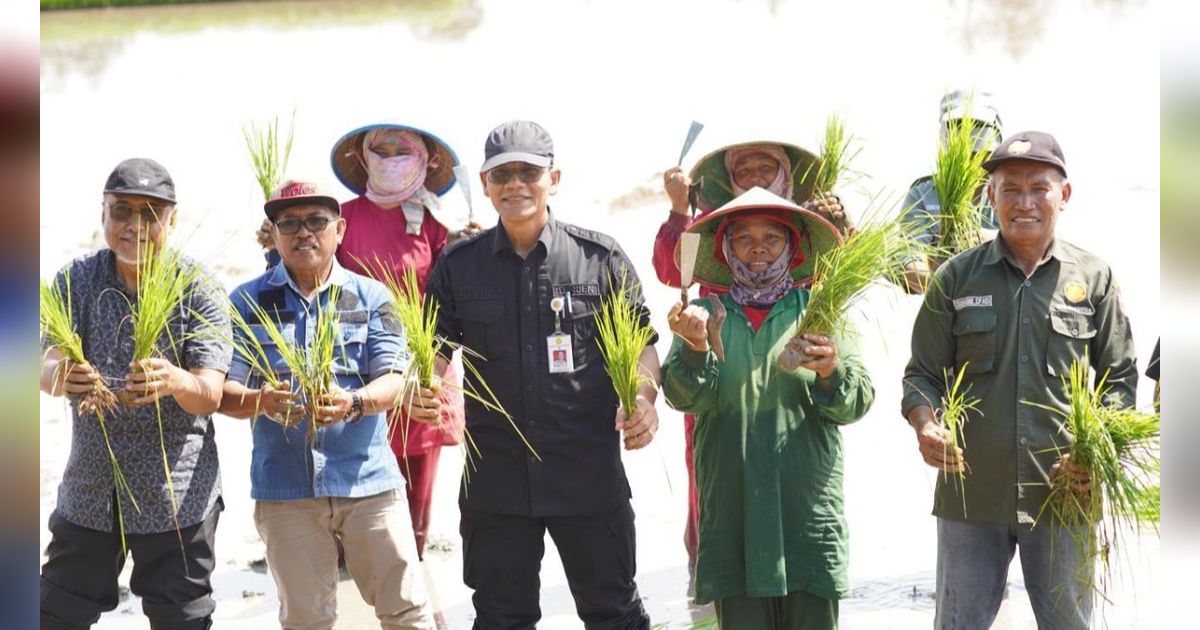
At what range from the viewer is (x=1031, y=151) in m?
4.82

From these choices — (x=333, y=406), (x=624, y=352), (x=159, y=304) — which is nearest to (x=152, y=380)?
(x=159, y=304)

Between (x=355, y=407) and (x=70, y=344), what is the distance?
94 cm

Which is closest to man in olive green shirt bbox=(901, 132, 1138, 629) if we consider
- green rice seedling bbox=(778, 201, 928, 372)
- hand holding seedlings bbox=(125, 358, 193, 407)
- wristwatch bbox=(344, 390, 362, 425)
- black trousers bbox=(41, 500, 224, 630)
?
green rice seedling bbox=(778, 201, 928, 372)

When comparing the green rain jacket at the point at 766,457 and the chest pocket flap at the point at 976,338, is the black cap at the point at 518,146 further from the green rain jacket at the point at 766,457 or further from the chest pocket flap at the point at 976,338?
the chest pocket flap at the point at 976,338

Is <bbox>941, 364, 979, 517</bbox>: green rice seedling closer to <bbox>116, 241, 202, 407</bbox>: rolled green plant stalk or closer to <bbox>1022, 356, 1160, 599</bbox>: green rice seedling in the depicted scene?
<bbox>1022, 356, 1160, 599</bbox>: green rice seedling

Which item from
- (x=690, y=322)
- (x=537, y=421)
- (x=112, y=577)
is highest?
(x=690, y=322)

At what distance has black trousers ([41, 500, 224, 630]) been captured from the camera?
17.4ft

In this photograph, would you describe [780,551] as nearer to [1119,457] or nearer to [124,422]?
[1119,457]

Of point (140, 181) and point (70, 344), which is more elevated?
point (140, 181)

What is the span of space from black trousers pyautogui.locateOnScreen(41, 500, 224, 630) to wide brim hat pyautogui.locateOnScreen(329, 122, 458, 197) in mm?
2062

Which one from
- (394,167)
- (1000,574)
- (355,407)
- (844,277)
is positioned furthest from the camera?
(394,167)

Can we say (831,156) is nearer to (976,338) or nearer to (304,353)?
(976,338)

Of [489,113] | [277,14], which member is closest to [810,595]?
[489,113]

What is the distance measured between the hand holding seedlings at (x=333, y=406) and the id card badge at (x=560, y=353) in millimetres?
692
